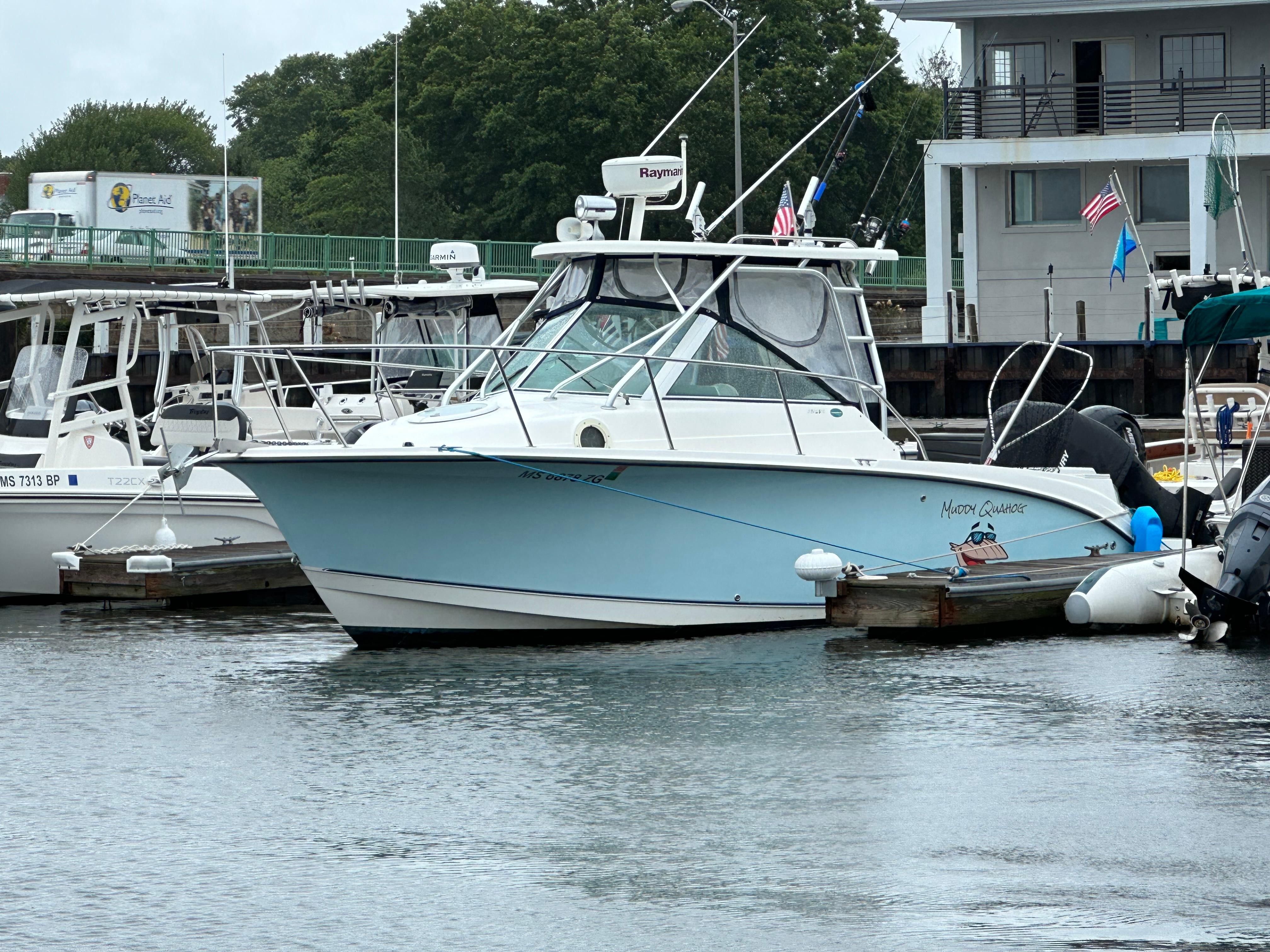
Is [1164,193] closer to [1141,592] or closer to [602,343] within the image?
[1141,592]

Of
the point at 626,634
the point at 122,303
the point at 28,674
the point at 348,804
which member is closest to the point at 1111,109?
the point at 122,303

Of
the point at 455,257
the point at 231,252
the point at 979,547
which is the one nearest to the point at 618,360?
the point at 979,547

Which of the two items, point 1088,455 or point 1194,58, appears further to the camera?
point 1194,58

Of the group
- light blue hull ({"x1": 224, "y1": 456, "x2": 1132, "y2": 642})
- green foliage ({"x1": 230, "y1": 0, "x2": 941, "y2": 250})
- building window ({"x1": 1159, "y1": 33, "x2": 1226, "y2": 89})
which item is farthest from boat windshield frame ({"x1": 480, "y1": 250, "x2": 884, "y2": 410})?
green foliage ({"x1": 230, "y1": 0, "x2": 941, "y2": 250})

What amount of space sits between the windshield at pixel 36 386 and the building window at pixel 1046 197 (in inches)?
892

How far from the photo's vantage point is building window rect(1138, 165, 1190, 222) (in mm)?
34594

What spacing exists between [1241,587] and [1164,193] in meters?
23.6

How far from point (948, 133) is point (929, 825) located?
28028mm

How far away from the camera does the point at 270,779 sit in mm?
9086

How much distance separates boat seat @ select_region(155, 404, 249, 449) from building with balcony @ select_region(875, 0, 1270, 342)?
19.1 m

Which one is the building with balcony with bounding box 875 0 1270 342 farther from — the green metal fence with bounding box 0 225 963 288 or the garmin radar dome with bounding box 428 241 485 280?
the garmin radar dome with bounding box 428 241 485 280

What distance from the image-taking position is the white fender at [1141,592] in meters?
12.9

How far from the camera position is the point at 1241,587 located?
41.5 feet

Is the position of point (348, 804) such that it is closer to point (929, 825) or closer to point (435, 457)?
point (929, 825)
